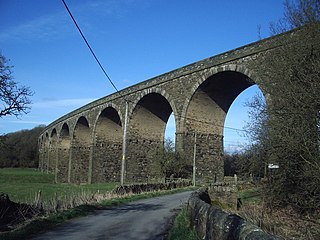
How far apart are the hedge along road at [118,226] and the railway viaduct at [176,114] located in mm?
6439

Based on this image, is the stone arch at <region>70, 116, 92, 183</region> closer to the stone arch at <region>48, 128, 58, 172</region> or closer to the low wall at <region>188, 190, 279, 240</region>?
the stone arch at <region>48, 128, 58, 172</region>

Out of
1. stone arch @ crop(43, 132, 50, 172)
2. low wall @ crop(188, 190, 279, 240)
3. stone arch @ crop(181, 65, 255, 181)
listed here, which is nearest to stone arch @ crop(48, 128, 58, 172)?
stone arch @ crop(43, 132, 50, 172)

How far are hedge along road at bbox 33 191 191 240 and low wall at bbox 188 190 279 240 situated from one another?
4.94 feet

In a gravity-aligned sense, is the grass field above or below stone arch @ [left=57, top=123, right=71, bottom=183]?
below

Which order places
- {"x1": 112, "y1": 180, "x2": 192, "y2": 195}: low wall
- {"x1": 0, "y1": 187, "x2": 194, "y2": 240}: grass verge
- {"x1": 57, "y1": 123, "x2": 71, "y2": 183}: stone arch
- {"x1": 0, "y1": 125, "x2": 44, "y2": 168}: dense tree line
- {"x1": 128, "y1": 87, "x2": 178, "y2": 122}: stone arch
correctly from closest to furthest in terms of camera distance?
{"x1": 0, "y1": 187, "x2": 194, "y2": 240}: grass verge < {"x1": 112, "y1": 180, "x2": 192, "y2": 195}: low wall < {"x1": 128, "y1": 87, "x2": 178, "y2": 122}: stone arch < {"x1": 57, "y1": 123, "x2": 71, "y2": 183}: stone arch < {"x1": 0, "y1": 125, "x2": 44, "y2": 168}: dense tree line

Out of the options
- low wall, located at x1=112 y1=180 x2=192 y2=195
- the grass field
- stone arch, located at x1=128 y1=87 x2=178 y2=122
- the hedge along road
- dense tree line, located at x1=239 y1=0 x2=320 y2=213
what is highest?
stone arch, located at x1=128 y1=87 x2=178 y2=122

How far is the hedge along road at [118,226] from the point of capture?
25.5 ft

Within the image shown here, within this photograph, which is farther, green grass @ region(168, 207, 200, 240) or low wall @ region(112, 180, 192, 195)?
low wall @ region(112, 180, 192, 195)

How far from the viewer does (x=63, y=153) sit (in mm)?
52062

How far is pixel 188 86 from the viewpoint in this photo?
2386cm

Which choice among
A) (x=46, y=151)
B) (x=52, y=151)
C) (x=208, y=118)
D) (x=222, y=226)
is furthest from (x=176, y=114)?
(x=46, y=151)

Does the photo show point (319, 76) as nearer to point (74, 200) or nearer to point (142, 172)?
point (74, 200)

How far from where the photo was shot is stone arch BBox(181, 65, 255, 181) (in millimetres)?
22938

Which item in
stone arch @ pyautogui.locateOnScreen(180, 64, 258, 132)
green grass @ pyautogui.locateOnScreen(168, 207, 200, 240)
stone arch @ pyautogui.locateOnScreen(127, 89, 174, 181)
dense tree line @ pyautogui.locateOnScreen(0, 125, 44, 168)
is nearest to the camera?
green grass @ pyautogui.locateOnScreen(168, 207, 200, 240)
